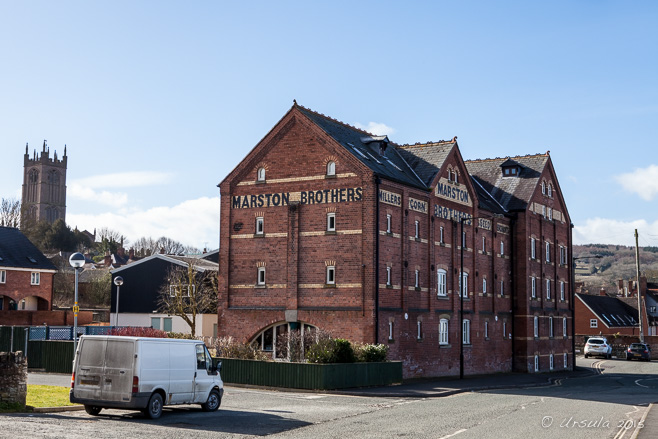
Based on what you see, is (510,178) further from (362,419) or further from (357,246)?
(362,419)

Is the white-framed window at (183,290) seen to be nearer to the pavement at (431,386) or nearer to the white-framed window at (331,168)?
the white-framed window at (331,168)

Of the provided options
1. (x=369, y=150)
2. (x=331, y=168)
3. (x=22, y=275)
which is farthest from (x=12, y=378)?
(x=22, y=275)

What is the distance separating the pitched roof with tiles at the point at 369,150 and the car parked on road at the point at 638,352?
1567 inches

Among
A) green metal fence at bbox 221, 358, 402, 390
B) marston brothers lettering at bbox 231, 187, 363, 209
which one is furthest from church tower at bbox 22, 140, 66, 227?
green metal fence at bbox 221, 358, 402, 390

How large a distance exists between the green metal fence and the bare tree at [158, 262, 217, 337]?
26.9 metres

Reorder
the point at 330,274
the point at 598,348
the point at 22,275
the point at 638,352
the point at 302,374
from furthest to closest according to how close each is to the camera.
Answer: the point at 598,348 < the point at 638,352 < the point at 22,275 < the point at 330,274 < the point at 302,374

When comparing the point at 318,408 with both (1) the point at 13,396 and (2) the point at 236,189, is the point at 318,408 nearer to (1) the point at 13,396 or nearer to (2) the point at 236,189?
(1) the point at 13,396

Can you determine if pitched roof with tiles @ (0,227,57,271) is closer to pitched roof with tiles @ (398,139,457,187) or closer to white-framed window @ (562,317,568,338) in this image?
pitched roof with tiles @ (398,139,457,187)

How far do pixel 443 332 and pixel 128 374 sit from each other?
28.1m

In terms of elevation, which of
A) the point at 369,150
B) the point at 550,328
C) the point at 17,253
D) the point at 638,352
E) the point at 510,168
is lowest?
the point at 638,352

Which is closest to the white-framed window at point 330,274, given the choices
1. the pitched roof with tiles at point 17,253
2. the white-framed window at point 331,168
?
the white-framed window at point 331,168

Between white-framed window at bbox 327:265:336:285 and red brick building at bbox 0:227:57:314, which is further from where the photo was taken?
red brick building at bbox 0:227:57:314

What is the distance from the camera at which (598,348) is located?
7875cm

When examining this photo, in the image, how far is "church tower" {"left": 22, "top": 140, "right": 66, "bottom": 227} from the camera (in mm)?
191000
